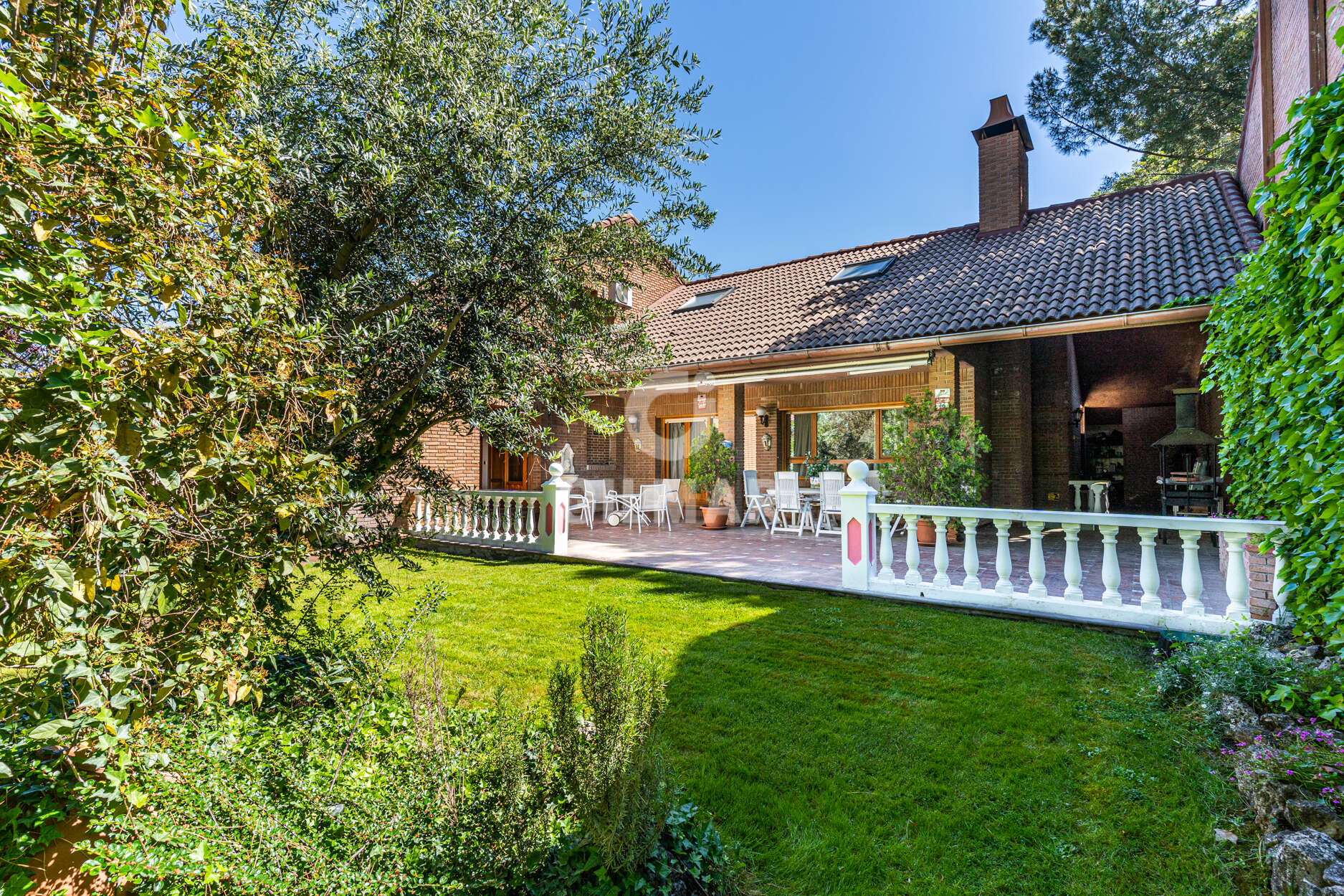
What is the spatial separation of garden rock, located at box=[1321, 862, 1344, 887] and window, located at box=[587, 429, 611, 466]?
42.5ft

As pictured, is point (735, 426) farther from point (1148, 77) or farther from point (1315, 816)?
point (1148, 77)

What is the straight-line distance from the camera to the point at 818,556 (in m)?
7.57

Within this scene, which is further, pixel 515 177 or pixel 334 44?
pixel 334 44

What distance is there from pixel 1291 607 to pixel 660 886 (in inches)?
150

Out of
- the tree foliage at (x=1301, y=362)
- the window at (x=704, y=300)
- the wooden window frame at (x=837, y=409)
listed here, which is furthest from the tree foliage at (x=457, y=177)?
the window at (x=704, y=300)

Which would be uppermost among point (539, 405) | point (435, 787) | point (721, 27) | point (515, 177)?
point (721, 27)

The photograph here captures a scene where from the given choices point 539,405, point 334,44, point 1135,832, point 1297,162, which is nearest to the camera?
point 1135,832

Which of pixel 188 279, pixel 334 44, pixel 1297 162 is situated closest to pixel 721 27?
pixel 334 44

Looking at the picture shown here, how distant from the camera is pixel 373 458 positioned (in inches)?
113

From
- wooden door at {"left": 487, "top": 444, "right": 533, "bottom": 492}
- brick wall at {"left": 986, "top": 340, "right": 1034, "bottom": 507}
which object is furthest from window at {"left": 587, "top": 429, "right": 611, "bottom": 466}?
brick wall at {"left": 986, "top": 340, "right": 1034, "bottom": 507}

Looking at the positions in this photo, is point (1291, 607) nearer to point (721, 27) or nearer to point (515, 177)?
point (515, 177)

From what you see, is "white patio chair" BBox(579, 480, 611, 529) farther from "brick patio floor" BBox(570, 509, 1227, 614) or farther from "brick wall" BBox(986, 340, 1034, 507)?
"brick wall" BBox(986, 340, 1034, 507)

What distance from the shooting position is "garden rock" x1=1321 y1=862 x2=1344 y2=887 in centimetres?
161

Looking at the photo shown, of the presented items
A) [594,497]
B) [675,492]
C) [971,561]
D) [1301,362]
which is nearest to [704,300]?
[675,492]
